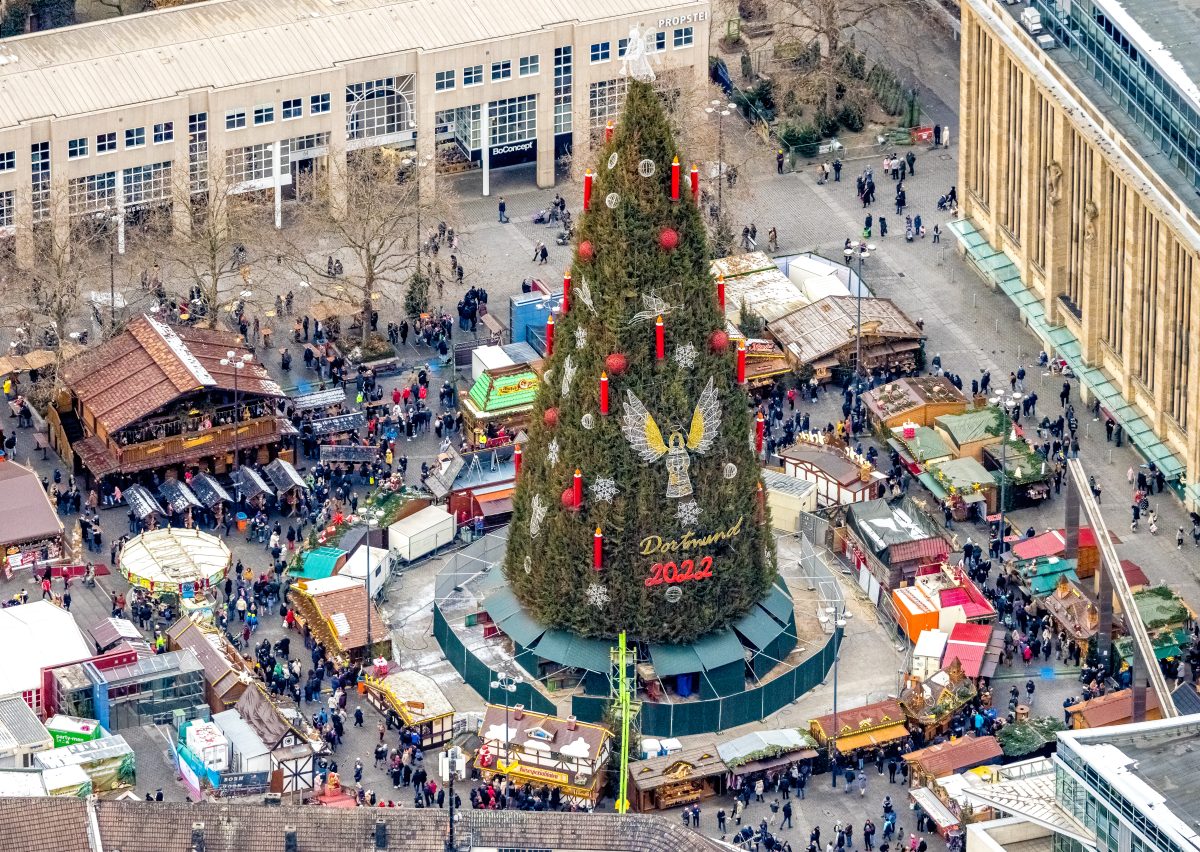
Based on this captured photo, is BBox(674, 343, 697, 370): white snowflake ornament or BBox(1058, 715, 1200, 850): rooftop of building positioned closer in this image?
BBox(1058, 715, 1200, 850): rooftop of building

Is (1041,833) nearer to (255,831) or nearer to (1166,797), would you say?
(1166,797)

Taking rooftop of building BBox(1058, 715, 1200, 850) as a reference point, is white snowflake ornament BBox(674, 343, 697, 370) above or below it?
above

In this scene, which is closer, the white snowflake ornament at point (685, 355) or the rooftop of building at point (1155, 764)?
the rooftop of building at point (1155, 764)

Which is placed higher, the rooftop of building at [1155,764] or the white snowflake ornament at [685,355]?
the white snowflake ornament at [685,355]

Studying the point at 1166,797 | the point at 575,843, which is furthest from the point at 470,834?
the point at 1166,797
